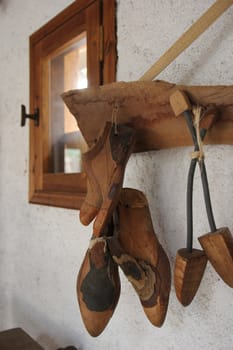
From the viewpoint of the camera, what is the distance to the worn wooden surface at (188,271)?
0.44m

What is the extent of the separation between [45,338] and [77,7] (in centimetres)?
88

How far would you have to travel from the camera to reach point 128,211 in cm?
56

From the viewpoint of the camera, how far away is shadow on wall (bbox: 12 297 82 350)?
85 cm

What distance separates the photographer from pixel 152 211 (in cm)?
61

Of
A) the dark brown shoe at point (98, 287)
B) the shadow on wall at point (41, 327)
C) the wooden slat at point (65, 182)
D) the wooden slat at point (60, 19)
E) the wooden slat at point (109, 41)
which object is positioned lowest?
the shadow on wall at point (41, 327)

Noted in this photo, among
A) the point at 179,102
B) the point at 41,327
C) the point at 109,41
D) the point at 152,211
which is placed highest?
the point at 109,41

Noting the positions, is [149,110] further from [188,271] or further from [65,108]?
[65,108]

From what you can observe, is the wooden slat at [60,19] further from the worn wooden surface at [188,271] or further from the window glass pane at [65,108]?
the worn wooden surface at [188,271]

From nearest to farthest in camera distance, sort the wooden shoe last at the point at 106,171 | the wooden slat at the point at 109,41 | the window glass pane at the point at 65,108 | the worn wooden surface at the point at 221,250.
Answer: the worn wooden surface at the point at 221,250 → the wooden shoe last at the point at 106,171 → the wooden slat at the point at 109,41 → the window glass pane at the point at 65,108

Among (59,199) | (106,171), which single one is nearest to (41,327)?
(59,199)

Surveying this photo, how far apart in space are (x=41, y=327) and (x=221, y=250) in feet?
2.38

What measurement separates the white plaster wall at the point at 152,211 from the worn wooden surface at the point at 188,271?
0.06 m

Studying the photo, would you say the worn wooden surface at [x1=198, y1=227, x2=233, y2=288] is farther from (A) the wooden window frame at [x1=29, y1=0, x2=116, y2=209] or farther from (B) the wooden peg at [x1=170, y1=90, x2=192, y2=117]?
(A) the wooden window frame at [x1=29, y1=0, x2=116, y2=209]

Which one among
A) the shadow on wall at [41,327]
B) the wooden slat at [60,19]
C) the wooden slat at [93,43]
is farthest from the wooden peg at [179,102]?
the shadow on wall at [41,327]
